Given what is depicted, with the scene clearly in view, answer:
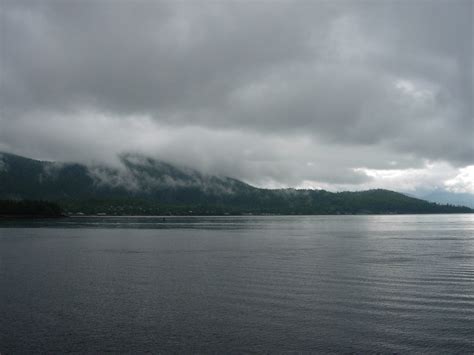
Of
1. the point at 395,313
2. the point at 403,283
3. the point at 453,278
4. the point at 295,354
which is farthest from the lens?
the point at 453,278

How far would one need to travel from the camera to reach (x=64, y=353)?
64.0 ft

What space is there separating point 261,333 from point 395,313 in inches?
341

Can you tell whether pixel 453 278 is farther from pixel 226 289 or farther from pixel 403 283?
pixel 226 289

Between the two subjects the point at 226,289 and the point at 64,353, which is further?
the point at 226,289

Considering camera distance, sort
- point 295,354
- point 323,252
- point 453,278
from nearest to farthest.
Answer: point 295,354 < point 453,278 < point 323,252

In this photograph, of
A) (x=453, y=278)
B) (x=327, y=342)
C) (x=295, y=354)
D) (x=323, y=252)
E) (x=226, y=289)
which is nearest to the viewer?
(x=295, y=354)

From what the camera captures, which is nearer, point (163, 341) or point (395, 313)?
point (163, 341)

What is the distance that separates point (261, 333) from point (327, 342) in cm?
332

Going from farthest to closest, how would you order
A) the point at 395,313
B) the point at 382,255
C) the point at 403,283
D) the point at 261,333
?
1. the point at 382,255
2. the point at 403,283
3. the point at 395,313
4. the point at 261,333

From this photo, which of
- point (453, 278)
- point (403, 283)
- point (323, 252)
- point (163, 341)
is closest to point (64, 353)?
point (163, 341)

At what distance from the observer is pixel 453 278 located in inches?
1475

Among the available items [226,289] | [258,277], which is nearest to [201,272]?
[258,277]

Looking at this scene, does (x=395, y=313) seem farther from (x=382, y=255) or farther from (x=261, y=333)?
(x=382, y=255)

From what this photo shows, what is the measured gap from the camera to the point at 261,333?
21953 millimetres
